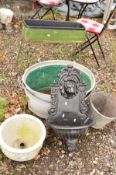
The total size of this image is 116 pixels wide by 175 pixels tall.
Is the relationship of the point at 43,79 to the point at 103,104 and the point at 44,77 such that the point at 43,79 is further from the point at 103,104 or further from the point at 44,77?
the point at 103,104

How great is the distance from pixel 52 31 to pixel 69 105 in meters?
1.53

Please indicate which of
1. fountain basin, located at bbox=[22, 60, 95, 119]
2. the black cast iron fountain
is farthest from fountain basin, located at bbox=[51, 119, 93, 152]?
fountain basin, located at bbox=[22, 60, 95, 119]

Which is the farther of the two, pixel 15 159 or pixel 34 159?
pixel 34 159

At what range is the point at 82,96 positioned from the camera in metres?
4.53

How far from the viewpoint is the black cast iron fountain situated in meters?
4.43

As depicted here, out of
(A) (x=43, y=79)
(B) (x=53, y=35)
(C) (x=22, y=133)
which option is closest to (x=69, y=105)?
(C) (x=22, y=133)

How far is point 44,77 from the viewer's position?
208 inches

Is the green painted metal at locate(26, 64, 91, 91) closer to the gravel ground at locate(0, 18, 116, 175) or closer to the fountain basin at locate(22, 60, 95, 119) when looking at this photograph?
the fountain basin at locate(22, 60, 95, 119)

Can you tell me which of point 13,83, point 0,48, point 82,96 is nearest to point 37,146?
point 82,96

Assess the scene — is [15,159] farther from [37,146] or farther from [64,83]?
[64,83]

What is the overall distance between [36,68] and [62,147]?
1329 mm

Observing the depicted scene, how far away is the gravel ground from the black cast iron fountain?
289 mm

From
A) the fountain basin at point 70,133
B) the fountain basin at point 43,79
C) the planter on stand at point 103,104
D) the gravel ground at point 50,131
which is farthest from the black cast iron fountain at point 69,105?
the planter on stand at point 103,104

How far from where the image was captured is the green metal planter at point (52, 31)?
534 cm
